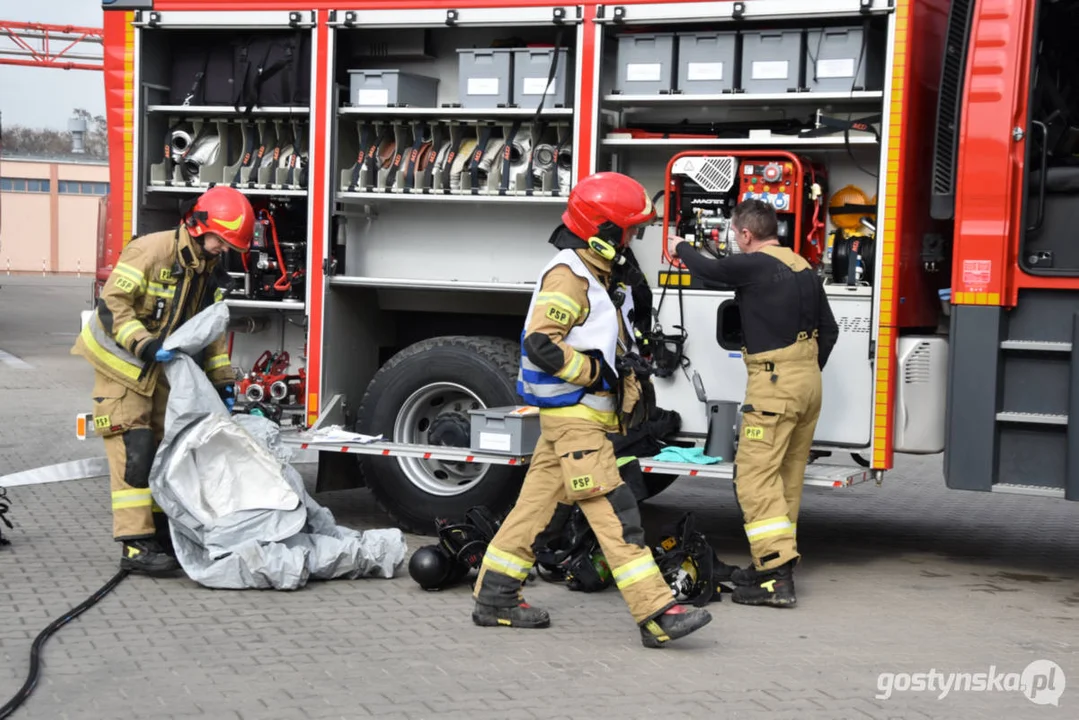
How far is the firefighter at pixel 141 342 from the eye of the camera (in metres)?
6.38

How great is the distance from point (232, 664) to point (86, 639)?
68 centimetres

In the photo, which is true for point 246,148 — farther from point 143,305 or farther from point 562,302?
point 562,302

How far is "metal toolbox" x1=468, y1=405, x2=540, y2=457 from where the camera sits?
22.4ft

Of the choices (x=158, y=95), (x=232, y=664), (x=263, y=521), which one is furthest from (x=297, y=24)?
(x=232, y=664)

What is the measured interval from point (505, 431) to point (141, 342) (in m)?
1.79

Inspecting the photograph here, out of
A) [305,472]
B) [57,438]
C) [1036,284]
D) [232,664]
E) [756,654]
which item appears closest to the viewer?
[232,664]

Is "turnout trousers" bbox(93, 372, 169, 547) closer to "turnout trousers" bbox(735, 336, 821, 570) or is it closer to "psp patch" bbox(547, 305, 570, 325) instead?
"psp patch" bbox(547, 305, 570, 325)

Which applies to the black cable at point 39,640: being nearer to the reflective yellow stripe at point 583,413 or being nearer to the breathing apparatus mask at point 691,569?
the reflective yellow stripe at point 583,413

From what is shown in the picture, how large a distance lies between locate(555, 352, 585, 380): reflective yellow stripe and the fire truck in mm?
1539

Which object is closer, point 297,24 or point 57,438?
point 297,24

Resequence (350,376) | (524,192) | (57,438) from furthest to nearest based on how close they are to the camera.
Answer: (57,438)
(350,376)
(524,192)

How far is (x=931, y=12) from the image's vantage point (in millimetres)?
6613

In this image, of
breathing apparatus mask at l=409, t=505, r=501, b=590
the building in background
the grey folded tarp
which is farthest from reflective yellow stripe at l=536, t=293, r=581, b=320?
the building in background

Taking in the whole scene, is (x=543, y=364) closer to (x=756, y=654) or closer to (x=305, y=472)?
(x=756, y=654)
